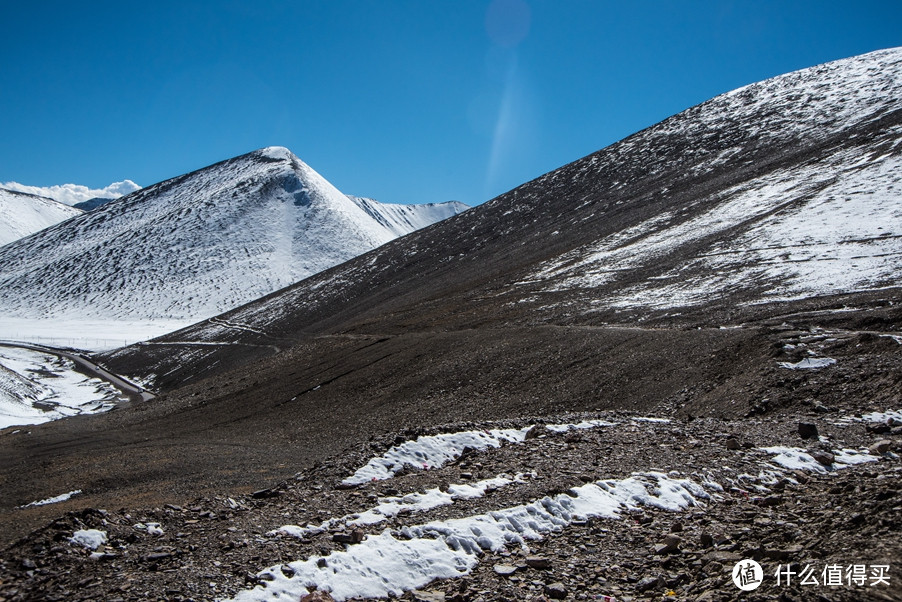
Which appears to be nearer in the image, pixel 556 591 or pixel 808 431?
pixel 556 591

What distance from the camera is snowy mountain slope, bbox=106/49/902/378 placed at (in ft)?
142

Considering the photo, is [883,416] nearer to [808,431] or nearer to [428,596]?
[808,431]

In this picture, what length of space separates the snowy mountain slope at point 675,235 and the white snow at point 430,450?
22989 millimetres

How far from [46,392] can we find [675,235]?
68.6 m

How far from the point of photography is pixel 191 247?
15000 centimetres

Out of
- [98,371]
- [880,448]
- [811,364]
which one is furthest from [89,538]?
[98,371]

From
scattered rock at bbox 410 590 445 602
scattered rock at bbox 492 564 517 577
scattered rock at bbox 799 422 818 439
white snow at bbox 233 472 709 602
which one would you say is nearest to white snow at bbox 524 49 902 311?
scattered rock at bbox 799 422 818 439

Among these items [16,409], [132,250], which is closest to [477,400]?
[16,409]

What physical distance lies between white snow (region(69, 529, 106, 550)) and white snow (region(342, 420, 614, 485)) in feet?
15.8

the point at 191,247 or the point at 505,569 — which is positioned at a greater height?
the point at 191,247

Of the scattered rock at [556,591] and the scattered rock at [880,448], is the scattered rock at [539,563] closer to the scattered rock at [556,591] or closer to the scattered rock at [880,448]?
the scattered rock at [556,591]

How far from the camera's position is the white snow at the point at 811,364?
21.9 m

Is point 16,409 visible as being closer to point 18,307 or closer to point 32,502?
point 32,502

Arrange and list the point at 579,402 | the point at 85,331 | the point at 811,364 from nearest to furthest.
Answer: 1. the point at 811,364
2. the point at 579,402
3. the point at 85,331
